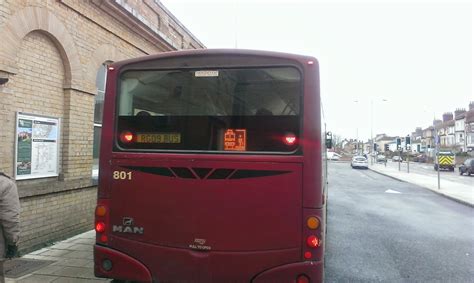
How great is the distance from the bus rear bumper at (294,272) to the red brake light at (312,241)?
15cm

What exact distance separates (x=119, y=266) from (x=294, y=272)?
1.76 meters

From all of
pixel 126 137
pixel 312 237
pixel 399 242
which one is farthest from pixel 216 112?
pixel 399 242

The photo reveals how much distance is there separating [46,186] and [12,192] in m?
3.14

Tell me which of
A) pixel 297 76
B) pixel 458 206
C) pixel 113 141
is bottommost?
pixel 458 206

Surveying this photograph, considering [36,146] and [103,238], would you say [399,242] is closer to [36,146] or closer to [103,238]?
[103,238]

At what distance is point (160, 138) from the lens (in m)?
4.26

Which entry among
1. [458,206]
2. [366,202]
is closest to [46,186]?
[366,202]

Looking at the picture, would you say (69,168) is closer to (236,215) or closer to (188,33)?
(236,215)

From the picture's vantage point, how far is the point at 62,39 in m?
7.47

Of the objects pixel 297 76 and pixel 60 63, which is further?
pixel 60 63

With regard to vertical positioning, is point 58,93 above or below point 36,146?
above

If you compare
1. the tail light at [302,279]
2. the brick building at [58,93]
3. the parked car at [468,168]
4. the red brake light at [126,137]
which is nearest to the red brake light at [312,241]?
the tail light at [302,279]

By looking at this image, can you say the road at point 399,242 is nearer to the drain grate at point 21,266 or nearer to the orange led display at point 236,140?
the orange led display at point 236,140

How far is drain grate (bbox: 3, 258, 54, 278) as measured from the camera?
566 centimetres
